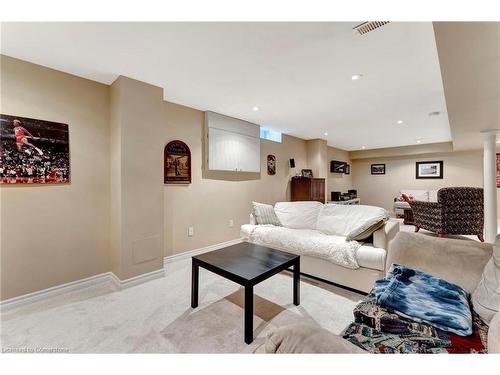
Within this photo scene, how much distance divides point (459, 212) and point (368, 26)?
13.5 feet

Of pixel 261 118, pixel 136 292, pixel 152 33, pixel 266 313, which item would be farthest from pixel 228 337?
pixel 261 118

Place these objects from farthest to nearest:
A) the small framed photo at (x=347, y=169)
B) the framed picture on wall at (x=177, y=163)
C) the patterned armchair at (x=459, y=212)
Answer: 1. the small framed photo at (x=347, y=169)
2. the patterned armchair at (x=459, y=212)
3. the framed picture on wall at (x=177, y=163)

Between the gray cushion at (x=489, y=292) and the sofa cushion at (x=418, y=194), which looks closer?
the gray cushion at (x=489, y=292)

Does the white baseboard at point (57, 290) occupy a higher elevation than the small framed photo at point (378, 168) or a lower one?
lower

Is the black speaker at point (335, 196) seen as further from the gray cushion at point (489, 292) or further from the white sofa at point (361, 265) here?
the gray cushion at point (489, 292)

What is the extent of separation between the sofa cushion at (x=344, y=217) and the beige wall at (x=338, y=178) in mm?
3917

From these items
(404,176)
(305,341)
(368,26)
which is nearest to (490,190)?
(368,26)

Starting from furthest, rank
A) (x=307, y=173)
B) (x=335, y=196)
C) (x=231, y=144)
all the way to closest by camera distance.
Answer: (x=335, y=196), (x=307, y=173), (x=231, y=144)

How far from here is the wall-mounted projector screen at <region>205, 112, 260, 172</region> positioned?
363cm

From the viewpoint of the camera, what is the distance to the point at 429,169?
6930 millimetres

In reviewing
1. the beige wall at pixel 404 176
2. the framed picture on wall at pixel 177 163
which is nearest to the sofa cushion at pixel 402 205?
the beige wall at pixel 404 176

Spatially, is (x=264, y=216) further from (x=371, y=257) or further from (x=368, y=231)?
(x=371, y=257)

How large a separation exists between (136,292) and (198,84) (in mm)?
2427

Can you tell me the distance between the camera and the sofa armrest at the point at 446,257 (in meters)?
1.44
